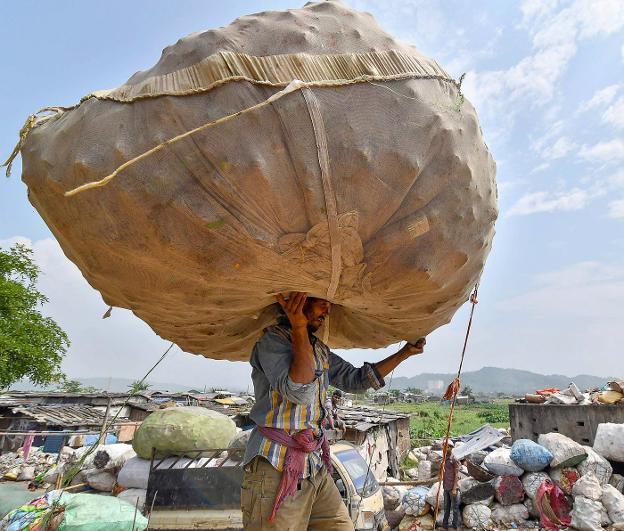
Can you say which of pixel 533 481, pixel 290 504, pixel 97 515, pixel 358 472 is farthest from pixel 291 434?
pixel 533 481

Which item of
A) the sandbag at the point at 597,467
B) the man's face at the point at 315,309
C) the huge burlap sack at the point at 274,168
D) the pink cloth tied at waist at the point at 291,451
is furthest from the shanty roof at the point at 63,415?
the huge burlap sack at the point at 274,168

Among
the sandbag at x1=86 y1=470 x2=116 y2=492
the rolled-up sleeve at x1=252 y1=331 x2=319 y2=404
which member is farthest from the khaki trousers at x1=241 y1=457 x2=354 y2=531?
the sandbag at x1=86 y1=470 x2=116 y2=492

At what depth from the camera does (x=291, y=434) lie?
2256mm

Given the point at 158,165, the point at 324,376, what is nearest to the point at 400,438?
the point at 324,376

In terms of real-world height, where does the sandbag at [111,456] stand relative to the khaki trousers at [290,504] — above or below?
below

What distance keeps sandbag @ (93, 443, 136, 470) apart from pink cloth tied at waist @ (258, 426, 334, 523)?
5.56 metres

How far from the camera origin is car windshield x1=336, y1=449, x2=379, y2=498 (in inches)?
201

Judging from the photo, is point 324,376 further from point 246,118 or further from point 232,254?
point 246,118

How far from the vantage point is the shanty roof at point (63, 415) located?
14.2 metres

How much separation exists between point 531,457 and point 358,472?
4473 mm

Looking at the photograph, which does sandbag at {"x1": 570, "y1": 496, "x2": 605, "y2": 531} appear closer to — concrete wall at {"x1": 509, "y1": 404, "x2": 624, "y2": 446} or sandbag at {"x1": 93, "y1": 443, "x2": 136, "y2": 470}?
concrete wall at {"x1": 509, "y1": 404, "x2": 624, "y2": 446}

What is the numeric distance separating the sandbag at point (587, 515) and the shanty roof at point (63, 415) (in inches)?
473

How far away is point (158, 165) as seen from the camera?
1.46m

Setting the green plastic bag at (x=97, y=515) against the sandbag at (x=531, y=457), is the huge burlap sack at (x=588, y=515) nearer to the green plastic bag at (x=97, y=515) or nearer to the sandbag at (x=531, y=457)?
the sandbag at (x=531, y=457)
